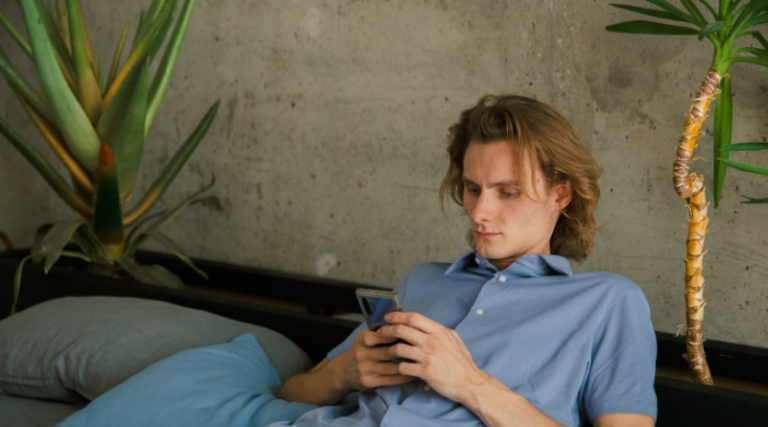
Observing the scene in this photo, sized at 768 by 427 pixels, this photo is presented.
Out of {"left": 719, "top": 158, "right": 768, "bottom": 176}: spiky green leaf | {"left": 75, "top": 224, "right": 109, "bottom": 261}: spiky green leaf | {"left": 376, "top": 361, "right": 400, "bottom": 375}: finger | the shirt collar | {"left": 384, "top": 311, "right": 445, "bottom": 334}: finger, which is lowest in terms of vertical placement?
{"left": 75, "top": 224, "right": 109, "bottom": 261}: spiky green leaf

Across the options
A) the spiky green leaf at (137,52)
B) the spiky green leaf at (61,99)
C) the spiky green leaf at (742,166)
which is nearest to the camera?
the spiky green leaf at (742,166)

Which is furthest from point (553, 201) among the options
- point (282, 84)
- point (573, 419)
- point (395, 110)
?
point (282, 84)

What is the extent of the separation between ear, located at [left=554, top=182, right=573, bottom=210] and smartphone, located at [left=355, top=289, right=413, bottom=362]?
0.43 metres

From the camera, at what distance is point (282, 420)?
58.2 inches

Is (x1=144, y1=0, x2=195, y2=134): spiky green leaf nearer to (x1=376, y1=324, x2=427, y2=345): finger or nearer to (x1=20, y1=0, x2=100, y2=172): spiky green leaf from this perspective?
(x1=20, y1=0, x2=100, y2=172): spiky green leaf

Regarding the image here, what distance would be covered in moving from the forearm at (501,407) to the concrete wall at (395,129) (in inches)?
33.8

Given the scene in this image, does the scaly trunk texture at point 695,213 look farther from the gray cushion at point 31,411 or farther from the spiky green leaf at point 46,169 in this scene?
the spiky green leaf at point 46,169

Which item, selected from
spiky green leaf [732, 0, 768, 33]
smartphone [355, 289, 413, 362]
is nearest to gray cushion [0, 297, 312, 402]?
smartphone [355, 289, 413, 362]

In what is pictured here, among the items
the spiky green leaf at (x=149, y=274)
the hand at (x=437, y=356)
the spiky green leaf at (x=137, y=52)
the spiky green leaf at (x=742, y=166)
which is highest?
the spiky green leaf at (x=137, y=52)

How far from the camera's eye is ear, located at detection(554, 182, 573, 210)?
1.47 m

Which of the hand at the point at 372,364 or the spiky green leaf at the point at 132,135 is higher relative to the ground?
the spiky green leaf at the point at 132,135

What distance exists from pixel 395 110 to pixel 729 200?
1036mm

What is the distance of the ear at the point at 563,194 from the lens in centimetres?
147

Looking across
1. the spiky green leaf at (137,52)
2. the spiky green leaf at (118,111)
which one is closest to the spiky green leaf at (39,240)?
the spiky green leaf at (118,111)
